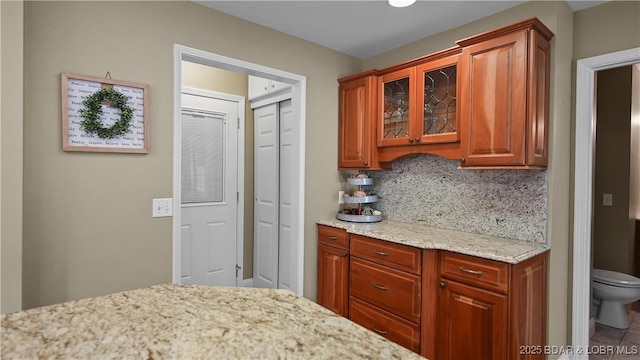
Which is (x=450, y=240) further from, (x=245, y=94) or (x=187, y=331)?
(x=245, y=94)

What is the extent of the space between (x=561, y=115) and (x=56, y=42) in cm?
303

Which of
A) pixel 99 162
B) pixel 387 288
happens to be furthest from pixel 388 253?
pixel 99 162

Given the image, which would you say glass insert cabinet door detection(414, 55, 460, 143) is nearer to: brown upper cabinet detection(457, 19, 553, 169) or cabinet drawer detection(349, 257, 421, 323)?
brown upper cabinet detection(457, 19, 553, 169)

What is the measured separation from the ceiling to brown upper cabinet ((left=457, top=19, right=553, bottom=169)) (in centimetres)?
32

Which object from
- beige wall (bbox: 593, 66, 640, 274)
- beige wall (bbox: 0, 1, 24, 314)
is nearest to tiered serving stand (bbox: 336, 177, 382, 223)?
beige wall (bbox: 0, 1, 24, 314)

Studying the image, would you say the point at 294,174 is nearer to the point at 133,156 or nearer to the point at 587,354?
the point at 133,156

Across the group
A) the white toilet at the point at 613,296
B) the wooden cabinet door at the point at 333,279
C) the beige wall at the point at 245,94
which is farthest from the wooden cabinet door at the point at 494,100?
the beige wall at the point at 245,94

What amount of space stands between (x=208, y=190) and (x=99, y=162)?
1631 mm

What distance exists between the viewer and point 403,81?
272cm

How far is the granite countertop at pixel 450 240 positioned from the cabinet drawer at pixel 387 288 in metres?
0.23

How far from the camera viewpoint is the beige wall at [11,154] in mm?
1523

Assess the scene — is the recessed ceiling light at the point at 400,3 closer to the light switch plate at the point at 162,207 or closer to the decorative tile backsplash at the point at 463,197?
the decorative tile backsplash at the point at 463,197

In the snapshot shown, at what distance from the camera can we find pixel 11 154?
154 centimetres

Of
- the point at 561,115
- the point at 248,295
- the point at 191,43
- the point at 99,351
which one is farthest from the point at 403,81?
the point at 99,351
